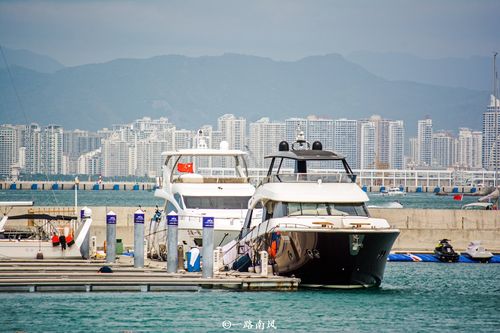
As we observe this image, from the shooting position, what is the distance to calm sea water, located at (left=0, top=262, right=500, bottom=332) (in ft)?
88.5

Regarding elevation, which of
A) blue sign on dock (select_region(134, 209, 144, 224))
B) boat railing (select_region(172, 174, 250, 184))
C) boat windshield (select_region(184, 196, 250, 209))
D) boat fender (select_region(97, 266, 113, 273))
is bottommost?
boat fender (select_region(97, 266, 113, 273))

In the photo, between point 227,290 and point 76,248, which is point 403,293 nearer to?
point 227,290

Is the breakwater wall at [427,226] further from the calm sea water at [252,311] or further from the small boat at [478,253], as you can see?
the calm sea water at [252,311]

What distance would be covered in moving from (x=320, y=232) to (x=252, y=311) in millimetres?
3192

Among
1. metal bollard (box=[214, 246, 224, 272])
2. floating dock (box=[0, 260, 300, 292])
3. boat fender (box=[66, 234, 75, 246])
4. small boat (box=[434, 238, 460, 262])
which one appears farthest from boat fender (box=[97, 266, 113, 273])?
small boat (box=[434, 238, 460, 262])

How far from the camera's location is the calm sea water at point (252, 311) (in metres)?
27.0

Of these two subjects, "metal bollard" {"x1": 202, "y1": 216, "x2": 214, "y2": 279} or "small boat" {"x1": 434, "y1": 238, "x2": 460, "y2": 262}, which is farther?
"small boat" {"x1": 434, "y1": 238, "x2": 460, "y2": 262}

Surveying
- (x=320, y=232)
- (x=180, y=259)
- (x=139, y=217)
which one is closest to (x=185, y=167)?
(x=180, y=259)

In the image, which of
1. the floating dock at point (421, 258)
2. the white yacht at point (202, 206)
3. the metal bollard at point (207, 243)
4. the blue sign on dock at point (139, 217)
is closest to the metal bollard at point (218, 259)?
the blue sign on dock at point (139, 217)

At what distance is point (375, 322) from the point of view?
1105 inches

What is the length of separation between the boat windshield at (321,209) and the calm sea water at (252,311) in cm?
203

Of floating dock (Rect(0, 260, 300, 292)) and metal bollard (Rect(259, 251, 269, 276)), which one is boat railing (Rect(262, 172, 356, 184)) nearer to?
metal bollard (Rect(259, 251, 269, 276))

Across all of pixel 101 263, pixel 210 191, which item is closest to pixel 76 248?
pixel 101 263

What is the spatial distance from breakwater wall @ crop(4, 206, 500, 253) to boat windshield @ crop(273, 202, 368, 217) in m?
14.3
